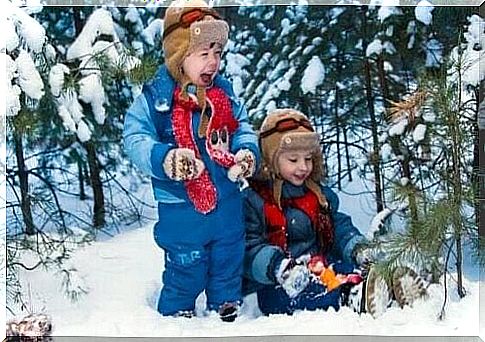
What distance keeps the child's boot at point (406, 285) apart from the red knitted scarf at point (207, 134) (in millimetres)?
653

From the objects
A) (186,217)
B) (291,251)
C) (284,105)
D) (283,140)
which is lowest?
(291,251)

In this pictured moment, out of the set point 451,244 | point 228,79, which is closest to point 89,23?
point 228,79

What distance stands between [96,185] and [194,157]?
34cm

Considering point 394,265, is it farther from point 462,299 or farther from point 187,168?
point 187,168

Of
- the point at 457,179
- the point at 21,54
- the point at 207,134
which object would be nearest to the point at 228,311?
the point at 207,134

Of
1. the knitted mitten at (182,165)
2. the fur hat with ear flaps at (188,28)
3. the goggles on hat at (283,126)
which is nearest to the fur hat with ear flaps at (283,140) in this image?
the goggles on hat at (283,126)

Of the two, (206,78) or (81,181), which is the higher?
(206,78)

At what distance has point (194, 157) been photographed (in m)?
2.54

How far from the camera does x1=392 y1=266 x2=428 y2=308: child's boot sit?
103 inches

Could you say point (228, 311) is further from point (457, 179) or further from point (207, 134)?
point (457, 179)

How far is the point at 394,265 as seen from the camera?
8.54 feet

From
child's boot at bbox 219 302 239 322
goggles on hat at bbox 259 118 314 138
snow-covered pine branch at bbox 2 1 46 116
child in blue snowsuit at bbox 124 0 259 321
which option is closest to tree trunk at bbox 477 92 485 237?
goggles on hat at bbox 259 118 314 138

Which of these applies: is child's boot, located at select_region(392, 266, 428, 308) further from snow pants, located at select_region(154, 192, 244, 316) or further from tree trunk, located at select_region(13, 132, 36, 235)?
tree trunk, located at select_region(13, 132, 36, 235)

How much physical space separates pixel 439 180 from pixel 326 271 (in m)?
0.48
